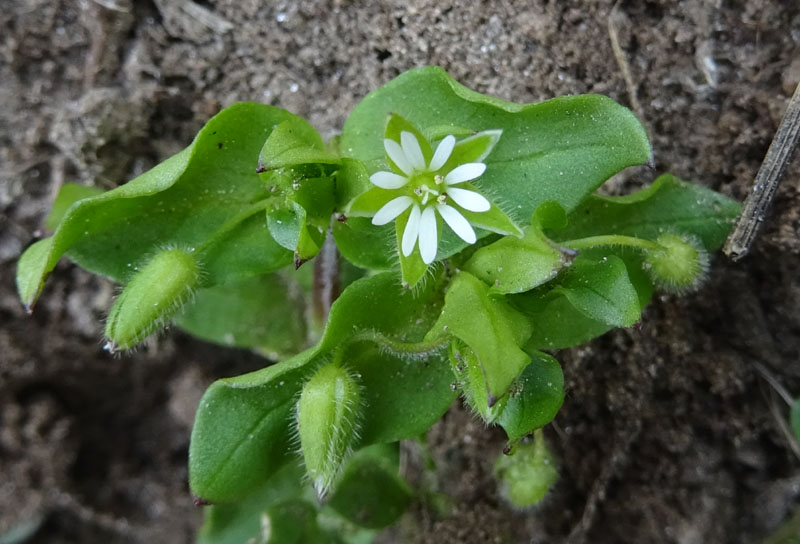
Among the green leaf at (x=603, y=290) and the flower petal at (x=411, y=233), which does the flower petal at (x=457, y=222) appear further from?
the green leaf at (x=603, y=290)

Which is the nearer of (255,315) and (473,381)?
(473,381)

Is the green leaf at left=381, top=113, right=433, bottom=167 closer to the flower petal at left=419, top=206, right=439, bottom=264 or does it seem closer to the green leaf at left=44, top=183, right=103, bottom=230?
the flower petal at left=419, top=206, right=439, bottom=264

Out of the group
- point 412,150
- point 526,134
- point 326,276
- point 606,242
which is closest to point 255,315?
point 326,276

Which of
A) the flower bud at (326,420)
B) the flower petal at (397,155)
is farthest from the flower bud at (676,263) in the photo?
the flower bud at (326,420)

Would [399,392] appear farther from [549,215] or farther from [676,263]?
[676,263]

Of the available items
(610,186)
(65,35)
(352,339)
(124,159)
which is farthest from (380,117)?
(65,35)

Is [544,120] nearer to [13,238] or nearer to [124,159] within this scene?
[124,159]

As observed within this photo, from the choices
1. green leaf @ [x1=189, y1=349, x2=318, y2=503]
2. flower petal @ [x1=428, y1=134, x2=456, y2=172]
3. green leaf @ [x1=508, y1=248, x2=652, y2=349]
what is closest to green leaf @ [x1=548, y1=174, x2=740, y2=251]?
green leaf @ [x1=508, y1=248, x2=652, y2=349]
